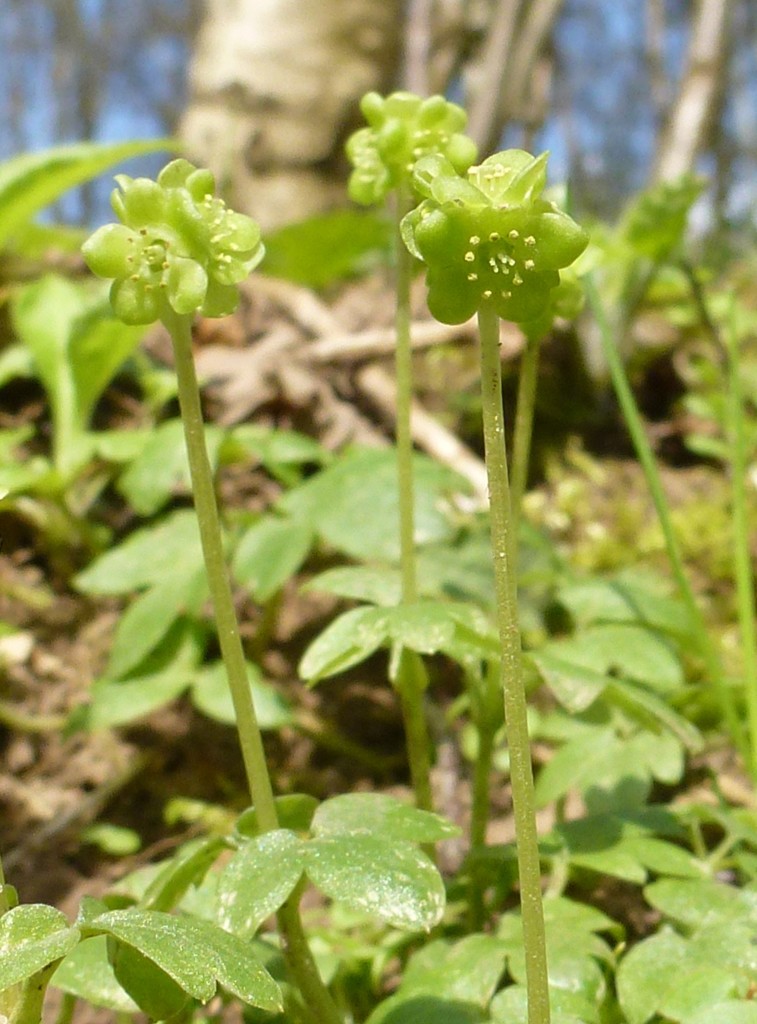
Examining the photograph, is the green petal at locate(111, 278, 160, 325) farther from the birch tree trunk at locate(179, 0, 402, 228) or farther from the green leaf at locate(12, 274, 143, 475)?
the birch tree trunk at locate(179, 0, 402, 228)

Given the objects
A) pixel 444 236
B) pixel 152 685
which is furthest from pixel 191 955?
pixel 152 685

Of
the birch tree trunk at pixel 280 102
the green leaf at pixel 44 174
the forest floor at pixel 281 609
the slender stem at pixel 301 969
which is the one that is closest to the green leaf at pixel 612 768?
the forest floor at pixel 281 609

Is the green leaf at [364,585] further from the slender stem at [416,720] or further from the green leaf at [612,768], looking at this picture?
the green leaf at [612,768]

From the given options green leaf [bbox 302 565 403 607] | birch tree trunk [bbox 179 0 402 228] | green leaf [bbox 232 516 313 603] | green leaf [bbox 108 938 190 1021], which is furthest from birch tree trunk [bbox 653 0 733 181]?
green leaf [bbox 108 938 190 1021]

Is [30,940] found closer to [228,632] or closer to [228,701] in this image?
[228,632]

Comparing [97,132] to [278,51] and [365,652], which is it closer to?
[278,51]
